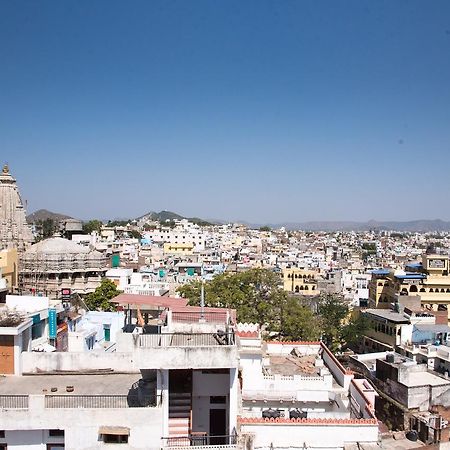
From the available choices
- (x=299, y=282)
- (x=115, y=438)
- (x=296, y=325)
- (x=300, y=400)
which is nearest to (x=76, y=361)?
(x=115, y=438)

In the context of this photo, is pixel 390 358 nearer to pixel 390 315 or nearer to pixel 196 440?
Result: pixel 390 315

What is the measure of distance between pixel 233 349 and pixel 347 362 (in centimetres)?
2057

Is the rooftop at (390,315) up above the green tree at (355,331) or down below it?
above

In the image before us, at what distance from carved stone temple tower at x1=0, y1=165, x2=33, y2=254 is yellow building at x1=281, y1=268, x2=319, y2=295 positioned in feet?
81.0

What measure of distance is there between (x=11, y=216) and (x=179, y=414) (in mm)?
35366

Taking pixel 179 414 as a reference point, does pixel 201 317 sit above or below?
above

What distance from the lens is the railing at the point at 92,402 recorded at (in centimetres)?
1116

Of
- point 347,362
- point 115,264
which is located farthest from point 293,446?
point 115,264

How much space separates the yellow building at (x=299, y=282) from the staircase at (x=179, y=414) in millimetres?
40715

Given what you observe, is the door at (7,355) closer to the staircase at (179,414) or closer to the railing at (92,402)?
the railing at (92,402)

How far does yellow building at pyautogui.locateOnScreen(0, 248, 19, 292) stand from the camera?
3586cm

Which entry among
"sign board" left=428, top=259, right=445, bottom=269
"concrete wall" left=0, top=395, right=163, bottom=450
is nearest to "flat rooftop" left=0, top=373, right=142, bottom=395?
"concrete wall" left=0, top=395, right=163, bottom=450

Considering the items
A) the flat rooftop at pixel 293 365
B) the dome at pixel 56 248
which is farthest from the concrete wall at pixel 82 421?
the dome at pixel 56 248

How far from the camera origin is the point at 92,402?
37.0 feet
